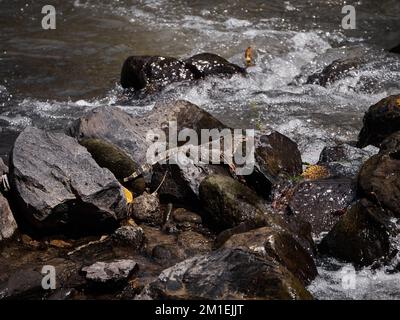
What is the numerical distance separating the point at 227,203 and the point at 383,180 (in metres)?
1.32

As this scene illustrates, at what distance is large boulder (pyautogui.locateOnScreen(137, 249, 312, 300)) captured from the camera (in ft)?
12.5

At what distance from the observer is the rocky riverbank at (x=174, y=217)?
4.09 metres

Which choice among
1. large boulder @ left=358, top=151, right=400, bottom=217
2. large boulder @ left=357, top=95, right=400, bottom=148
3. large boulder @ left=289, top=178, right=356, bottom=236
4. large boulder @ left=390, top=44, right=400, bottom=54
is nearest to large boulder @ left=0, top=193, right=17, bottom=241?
large boulder @ left=289, top=178, right=356, bottom=236

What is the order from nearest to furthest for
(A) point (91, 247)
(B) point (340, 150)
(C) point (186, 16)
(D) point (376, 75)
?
(A) point (91, 247) → (B) point (340, 150) → (D) point (376, 75) → (C) point (186, 16)

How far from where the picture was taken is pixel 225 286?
12.6ft

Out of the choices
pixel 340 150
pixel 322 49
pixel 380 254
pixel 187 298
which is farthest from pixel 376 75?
pixel 187 298

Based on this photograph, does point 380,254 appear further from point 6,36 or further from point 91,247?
point 6,36

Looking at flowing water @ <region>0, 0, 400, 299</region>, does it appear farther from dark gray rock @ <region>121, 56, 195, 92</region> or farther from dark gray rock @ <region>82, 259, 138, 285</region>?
dark gray rock @ <region>82, 259, 138, 285</region>

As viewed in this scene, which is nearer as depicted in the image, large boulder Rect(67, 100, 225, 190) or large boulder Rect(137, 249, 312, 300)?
large boulder Rect(137, 249, 312, 300)

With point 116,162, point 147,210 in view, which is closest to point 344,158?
point 147,210

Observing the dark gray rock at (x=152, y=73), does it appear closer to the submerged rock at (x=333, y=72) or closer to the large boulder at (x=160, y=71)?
the large boulder at (x=160, y=71)

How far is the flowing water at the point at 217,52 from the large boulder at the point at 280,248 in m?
2.25

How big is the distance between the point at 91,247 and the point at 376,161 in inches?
100

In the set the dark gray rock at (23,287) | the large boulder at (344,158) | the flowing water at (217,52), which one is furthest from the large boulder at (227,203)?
the flowing water at (217,52)
